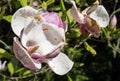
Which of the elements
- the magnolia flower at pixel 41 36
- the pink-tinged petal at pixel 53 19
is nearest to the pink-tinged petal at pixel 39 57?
the magnolia flower at pixel 41 36

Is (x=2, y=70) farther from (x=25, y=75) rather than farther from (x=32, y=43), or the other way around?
(x=32, y=43)

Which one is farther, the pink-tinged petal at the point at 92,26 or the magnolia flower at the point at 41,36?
the pink-tinged petal at the point at 92,26

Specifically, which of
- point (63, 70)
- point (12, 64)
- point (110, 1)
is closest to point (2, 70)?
point (12, 64)

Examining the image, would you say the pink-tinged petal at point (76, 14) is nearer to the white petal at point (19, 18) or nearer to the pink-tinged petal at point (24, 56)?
the white petal at point (19, 18)

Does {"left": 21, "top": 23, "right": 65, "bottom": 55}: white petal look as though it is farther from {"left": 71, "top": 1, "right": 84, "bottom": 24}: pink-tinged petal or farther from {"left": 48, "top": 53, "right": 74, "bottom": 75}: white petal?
{"left": 71, "top": 1, "right": 84, "bottom": 24}: pink-tinged petal

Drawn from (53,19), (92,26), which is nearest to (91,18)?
(92,26)

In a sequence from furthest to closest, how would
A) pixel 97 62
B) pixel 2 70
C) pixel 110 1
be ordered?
pixel 97 62
pixel 110 1
pixel 2 70
